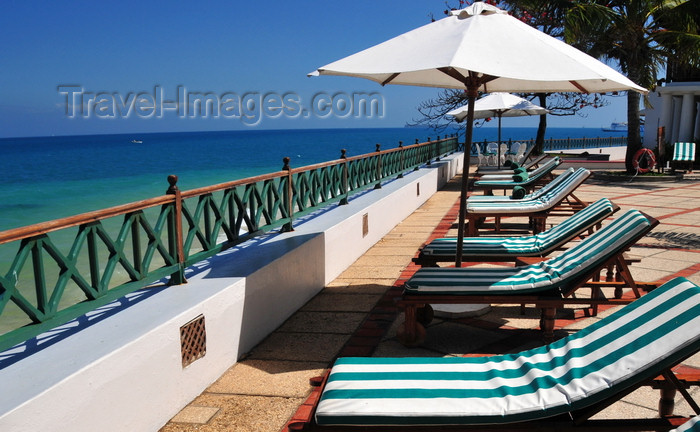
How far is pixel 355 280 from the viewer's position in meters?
6.37

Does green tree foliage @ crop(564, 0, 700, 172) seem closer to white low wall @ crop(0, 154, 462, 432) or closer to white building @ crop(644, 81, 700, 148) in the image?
white building @ crop(644, 81, 700, 148)

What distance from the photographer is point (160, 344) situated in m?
3.29

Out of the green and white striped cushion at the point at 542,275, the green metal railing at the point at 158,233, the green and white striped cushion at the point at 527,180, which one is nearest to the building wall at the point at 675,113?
the green and white striped cushion at the point at 527,180

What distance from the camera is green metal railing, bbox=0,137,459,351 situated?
2.88 m

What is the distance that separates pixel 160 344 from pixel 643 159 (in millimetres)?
17454

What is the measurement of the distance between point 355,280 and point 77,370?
3.92m

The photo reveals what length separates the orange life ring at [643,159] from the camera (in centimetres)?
1708

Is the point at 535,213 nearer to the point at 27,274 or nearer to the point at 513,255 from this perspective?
the point at 513,255

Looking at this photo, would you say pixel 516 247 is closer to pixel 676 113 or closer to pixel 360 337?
pixel 360 337

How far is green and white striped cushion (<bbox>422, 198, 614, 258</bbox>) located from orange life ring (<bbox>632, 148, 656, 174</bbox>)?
42.4 feet

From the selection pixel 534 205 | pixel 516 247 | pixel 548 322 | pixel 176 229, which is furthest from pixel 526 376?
pixel 534 205

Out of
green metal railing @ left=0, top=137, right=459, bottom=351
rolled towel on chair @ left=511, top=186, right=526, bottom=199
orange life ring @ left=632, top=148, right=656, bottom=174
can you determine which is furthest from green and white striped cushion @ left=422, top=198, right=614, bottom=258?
orange life ring @ left=632, top=148, right=656, bottom=174

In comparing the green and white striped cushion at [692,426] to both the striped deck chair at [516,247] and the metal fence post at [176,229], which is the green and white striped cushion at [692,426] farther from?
the striped deck chair at [516,247]

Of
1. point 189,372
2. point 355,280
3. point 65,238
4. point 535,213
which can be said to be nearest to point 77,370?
point 189,372
